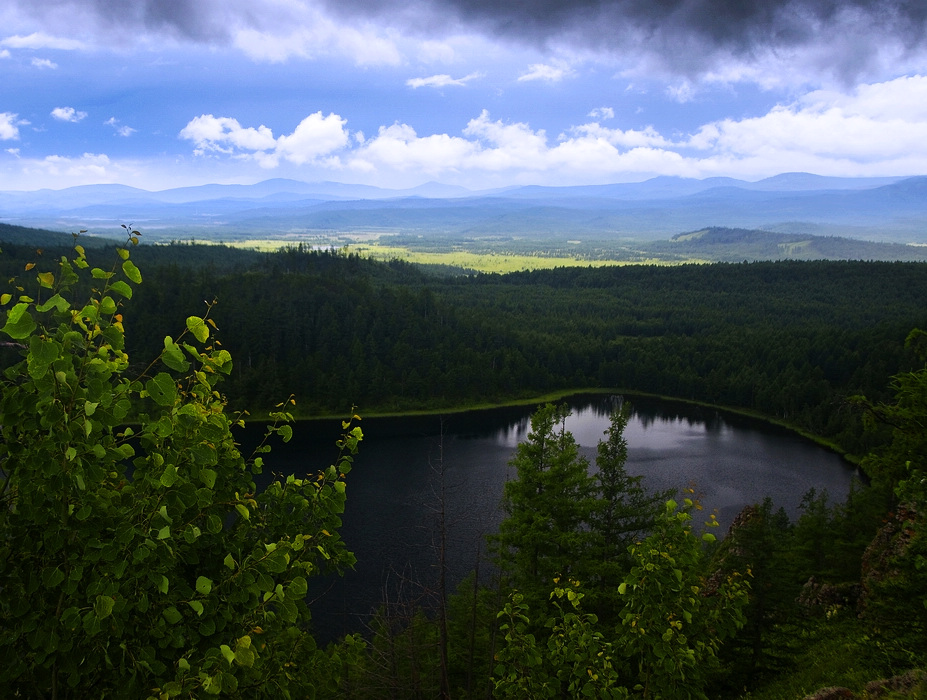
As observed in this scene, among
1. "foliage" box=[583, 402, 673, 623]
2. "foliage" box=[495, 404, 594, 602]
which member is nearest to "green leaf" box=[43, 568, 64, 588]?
"foliage" box=[583, 402, 673, 623]

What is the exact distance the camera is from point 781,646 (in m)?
15.6

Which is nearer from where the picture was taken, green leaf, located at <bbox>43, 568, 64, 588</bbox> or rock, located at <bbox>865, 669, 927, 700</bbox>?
green leaf, located at <bbox>43, 568, 64, 588</bbox>

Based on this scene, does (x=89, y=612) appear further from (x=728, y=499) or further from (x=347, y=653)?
(x=728, y=499)

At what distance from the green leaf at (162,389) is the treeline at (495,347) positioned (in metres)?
67.1

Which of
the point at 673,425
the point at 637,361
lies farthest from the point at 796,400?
the point at 637,361

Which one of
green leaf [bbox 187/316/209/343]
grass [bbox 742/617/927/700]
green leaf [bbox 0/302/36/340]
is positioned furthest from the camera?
grass [bbox 742/617/927/700]

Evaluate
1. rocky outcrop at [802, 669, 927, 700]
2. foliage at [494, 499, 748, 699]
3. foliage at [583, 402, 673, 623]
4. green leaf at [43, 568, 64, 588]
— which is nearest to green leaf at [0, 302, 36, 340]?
green leaf at [43, 568, 64, 588]

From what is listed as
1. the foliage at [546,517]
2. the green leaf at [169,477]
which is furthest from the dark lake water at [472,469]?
the green leaf at [169,477]

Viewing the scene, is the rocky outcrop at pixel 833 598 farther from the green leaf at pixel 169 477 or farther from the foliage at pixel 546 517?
the green leaf at pixel 169 477

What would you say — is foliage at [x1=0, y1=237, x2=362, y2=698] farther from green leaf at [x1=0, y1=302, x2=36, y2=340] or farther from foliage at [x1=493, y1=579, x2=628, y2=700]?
foliage at [x1=493, y1=579, x2=628, y2=700]

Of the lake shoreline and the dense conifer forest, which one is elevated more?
the dense conifer forest

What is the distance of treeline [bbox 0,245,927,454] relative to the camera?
76.8 meters

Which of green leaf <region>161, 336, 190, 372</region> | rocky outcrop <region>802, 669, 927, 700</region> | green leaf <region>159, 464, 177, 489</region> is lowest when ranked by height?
rocky outcrop <region>802, 669, 927, 700</region>

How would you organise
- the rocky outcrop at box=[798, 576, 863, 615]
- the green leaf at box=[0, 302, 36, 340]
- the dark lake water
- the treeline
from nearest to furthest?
the green leaf at box=[0, 302, 36, 340] < the rocky outcrop at box=[798, 576, 863, 615] < the dark lake water < the treeline
